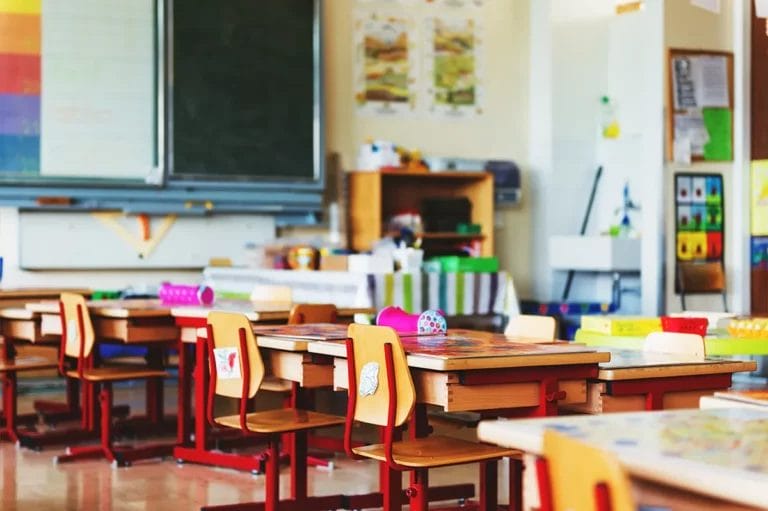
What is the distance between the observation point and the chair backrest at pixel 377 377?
144 inches

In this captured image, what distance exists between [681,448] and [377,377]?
176 centimetres

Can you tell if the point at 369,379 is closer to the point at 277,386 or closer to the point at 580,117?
the point at 277,386

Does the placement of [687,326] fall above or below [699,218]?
below

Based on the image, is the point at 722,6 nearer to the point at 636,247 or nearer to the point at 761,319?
the point at 636,247

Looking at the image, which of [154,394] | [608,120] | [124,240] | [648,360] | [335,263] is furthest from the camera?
[608,120]

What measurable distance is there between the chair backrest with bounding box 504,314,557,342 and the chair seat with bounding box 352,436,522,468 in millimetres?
752

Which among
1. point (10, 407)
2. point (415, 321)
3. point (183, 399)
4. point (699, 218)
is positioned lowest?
point (10, 407)

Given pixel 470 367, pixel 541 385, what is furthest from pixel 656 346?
pixel 470 367

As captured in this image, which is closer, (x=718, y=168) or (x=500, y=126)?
(x=718, y=168)

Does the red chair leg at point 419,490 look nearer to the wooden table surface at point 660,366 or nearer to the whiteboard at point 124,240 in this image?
Result: the wooden table surface at point 660,366

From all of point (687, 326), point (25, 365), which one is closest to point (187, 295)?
point (25, 365)

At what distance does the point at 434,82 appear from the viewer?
9859 millimetres

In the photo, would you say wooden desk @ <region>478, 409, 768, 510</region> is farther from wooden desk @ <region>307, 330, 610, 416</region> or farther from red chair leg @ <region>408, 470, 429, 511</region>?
red chair leg @ <region>408, 470, 429, 511</region>

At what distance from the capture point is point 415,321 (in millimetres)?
4641
